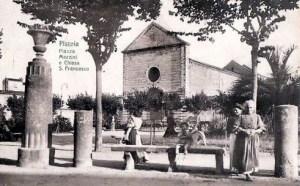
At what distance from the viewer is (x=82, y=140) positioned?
981 centimetres

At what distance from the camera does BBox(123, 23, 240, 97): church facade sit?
3759cm

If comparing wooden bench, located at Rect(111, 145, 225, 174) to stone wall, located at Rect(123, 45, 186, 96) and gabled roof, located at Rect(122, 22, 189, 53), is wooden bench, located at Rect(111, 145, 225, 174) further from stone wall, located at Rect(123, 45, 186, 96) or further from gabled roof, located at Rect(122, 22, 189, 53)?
gabled roof, located at Rect(122, 22, 189, 53)

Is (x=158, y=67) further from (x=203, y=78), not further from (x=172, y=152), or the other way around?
(x=172, y=152)

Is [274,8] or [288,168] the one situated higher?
[274,8]

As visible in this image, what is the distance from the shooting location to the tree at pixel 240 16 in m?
13.4

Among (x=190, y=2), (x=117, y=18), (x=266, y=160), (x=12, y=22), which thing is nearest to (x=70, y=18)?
(x=117, y=18)

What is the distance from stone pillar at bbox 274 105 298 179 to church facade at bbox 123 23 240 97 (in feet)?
92.1

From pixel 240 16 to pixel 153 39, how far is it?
2630 cm

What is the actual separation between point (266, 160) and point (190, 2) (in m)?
5.97

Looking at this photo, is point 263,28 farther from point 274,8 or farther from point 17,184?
point 17,184

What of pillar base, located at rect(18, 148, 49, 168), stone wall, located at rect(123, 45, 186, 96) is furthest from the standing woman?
stone wall, located at rect(123, 45, 186, 96)

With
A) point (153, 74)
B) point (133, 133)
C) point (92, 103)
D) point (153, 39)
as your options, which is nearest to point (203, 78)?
point (153, 74)

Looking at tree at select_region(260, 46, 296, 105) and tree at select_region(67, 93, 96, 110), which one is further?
tree at select_region(67, 93, 96, 110)

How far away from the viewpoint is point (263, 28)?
13711mm
